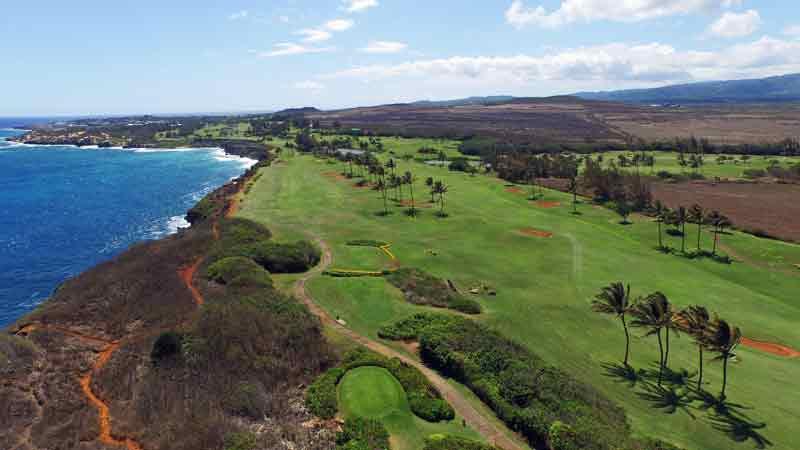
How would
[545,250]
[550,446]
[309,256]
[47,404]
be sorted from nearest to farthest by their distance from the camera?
1. [550,446]
2. [47,404]
3. [309,256]
4. [545,250]

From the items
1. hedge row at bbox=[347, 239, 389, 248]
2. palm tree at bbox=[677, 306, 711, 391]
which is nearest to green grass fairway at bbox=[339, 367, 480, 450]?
palm tree at bbox=[677, 306, 711, 391]

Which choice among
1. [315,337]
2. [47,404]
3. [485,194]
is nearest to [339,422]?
[315,337]

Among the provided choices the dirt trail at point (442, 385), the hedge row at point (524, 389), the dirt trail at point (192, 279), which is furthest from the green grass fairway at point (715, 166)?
the dirt trail at point (192, 279)

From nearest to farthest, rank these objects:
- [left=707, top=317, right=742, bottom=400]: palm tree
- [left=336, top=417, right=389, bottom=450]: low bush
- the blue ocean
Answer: [left=336, top=417, right=389, bottom=450]: low bush, [left=707, top=317, right=742, bottom=400]: palm tree, the blue ocean

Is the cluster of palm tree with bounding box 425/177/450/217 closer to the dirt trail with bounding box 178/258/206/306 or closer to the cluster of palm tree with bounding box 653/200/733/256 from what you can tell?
the cluster of palm tree with bounding box 653/200/733/256

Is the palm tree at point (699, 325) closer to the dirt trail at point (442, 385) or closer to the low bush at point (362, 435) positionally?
the dirt trail at point (442, 385)

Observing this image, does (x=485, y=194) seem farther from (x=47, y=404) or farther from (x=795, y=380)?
(x=47, y=404)

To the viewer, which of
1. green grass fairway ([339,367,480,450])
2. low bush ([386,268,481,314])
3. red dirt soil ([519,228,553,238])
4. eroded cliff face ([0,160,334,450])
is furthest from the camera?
red dirt soil ([519,228,553,238])

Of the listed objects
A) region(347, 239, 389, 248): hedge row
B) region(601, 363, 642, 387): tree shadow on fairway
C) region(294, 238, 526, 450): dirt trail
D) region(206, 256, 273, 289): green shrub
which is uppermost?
region(206, 256, 273, 289): green shrub
